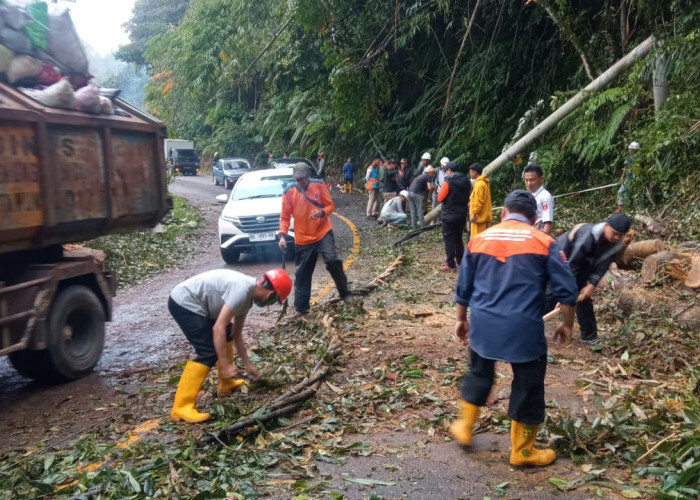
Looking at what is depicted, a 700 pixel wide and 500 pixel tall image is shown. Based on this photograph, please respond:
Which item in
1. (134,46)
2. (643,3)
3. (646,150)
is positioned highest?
(134,46)

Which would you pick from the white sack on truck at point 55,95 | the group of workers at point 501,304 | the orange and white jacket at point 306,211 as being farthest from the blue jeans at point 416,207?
the white sack on truck at point 55,95

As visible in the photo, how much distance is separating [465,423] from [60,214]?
433 centimetres

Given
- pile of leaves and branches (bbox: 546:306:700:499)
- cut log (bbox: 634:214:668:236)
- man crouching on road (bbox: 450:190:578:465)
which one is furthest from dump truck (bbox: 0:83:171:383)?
cut log (bbox: 634:214:668:236)

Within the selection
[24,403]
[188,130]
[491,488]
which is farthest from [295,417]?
[188,130]

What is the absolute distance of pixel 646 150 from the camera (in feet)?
42.2

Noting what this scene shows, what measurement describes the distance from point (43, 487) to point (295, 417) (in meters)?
1.82

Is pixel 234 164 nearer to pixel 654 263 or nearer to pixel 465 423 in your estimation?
pixel 654 263

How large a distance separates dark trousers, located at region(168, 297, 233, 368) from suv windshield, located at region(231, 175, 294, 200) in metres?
9.15

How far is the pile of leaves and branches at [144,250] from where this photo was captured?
13445 millimetres

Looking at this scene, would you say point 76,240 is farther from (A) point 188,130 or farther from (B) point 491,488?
(A) point 188,130

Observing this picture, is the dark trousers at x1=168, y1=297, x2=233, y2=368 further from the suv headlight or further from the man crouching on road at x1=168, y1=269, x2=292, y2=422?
the suv headlight

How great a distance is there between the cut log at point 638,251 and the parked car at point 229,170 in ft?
87.7

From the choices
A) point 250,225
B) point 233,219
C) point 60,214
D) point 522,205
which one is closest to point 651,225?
point 250,225

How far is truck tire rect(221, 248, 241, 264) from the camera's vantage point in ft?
45.3
